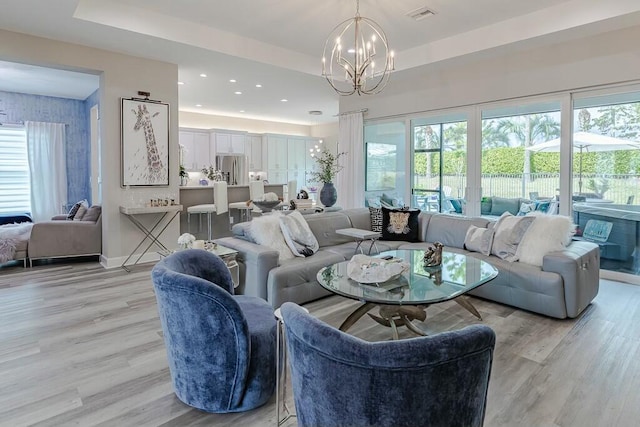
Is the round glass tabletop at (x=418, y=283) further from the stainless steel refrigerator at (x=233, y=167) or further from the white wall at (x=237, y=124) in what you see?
the white wall at (x=237, y=124)

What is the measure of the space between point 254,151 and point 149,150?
18.5ft

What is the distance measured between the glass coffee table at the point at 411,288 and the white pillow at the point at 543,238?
2.13 ft

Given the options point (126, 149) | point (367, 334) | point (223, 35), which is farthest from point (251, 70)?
point (367, 334)

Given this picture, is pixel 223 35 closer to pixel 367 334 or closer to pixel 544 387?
pixel 367 334

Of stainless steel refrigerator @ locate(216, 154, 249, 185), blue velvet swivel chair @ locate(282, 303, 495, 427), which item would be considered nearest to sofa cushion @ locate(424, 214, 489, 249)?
blue velvet swivel chair @ locate(282, 303, 495, 427)

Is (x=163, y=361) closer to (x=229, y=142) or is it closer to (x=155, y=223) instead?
(x=155, y=223)

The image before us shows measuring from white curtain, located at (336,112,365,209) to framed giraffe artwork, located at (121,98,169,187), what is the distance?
3331 millimetres

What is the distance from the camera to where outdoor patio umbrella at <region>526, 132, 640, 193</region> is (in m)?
4.41

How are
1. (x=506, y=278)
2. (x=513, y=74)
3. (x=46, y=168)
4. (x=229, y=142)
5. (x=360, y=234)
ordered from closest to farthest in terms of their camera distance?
1. (x=506, y=278)
2. (x=360, y=234)
3. (x=513, y=74)
4. (x=46, y=168)
5. (x=229, y=142)

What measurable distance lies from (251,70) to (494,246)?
4268 mm

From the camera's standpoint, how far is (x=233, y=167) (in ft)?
34.1

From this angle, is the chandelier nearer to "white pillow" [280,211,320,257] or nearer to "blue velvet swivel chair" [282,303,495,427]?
"white pillow" [280,211,320,257]

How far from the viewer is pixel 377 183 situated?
7.20 meters

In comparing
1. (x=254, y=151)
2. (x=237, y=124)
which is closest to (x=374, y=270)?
(x=254, y=151)
